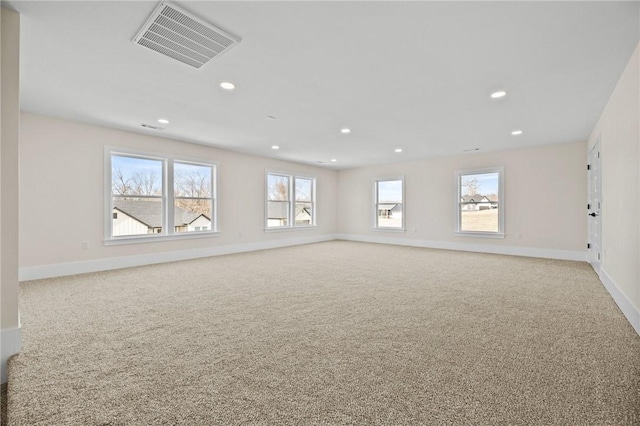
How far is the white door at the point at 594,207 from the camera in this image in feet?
14.0

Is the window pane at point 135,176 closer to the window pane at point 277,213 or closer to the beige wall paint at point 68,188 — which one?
the beige wall paint at point 68,188

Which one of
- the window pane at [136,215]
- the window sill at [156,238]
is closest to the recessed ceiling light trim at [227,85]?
the window pane at [136,215]

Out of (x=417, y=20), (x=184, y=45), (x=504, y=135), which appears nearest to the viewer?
(x=417, y=20)

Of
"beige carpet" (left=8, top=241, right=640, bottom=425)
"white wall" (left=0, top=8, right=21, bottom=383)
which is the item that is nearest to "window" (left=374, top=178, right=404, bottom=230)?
"beige carpet" (left=8, top=241, right=640, bottom=425)

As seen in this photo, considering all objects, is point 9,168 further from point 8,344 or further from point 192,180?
point 192,180

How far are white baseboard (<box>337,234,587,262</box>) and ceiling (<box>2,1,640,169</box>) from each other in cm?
248

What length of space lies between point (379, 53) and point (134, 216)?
16.7ft

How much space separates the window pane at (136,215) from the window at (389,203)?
6015 millimetres

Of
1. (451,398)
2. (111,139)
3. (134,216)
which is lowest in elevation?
(451,398)

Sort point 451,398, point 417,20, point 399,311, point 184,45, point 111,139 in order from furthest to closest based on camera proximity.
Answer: point 111,139
point 399,311
point 184,45
point 417,20
point 451,398

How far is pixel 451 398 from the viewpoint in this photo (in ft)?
4.90

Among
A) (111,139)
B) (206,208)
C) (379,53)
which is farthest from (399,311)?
(111,139)

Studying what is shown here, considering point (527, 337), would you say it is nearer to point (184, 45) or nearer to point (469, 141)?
point (184, 45)

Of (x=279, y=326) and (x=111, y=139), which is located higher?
(x=111, y=139)
